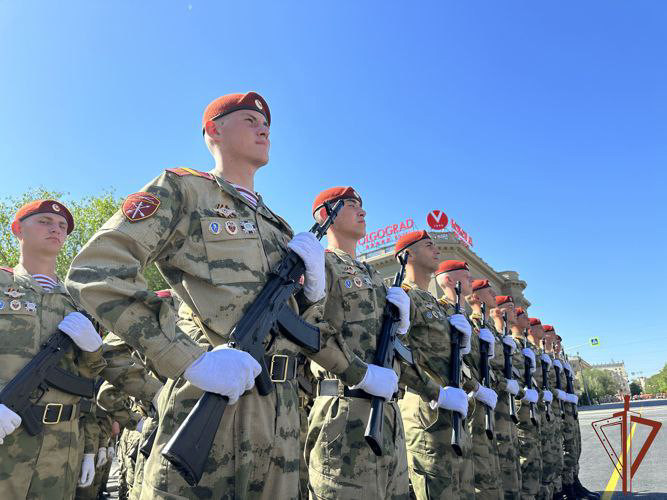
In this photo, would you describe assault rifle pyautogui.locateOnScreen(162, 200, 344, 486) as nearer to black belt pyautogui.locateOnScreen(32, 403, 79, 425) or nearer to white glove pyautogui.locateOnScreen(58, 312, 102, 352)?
white glove pyautogui.locateOnScreen(58, 312, 102, 352)

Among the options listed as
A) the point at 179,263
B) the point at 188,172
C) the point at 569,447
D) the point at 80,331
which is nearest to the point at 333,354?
the point at 179,263

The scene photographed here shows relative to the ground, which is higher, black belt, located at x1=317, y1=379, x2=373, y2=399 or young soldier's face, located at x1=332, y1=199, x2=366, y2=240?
young soldier's face, located at x1=332, y1=199, x2=366, y2=240

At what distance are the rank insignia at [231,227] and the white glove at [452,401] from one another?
2555 mm

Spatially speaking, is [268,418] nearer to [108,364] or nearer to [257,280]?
[257,280]

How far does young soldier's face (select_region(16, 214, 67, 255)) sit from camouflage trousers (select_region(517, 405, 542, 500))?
228 inches

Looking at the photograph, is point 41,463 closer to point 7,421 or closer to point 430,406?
point 7,421

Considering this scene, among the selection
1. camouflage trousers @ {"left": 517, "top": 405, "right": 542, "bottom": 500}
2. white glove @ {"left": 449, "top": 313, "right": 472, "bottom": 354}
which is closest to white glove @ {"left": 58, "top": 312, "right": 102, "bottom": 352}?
white glove @ {"left": 449, "top": 313, "right": 472, "bottom": 354}

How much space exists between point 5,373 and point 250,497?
2.37 meters

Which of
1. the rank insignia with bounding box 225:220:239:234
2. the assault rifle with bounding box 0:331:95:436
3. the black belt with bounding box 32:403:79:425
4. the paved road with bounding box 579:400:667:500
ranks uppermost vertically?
the rank insignia with bounding box 225:220:239:234

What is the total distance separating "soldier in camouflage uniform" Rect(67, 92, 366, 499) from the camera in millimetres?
1734

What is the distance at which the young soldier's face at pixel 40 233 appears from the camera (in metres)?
3.94

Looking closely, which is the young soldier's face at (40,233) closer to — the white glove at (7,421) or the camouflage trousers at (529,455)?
the white glove at (7,421)

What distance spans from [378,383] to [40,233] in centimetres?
295

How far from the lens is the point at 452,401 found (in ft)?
13.2
